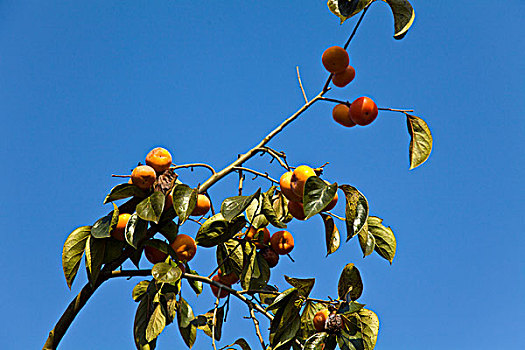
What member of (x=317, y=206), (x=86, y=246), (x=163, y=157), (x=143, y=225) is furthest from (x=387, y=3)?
(x=86, y=246)

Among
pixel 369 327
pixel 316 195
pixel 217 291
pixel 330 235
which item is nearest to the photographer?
pixel 316 195

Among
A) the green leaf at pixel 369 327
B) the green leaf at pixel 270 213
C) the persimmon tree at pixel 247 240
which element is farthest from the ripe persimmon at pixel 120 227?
the green leaf at pixel 369 327

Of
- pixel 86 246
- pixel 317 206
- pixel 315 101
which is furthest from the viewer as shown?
pixel 315 101

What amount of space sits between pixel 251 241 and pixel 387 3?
0.69 metres

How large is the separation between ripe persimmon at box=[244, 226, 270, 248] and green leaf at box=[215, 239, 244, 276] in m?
0.04

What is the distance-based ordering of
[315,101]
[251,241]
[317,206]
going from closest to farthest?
1. [317,206]
2. [315,101]
3. [251,241]

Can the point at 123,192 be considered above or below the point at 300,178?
below

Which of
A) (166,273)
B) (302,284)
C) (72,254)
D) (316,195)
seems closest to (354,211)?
(316,195)

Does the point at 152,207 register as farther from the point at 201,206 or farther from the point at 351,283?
the point at 351,283

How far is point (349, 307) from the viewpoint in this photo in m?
1.22

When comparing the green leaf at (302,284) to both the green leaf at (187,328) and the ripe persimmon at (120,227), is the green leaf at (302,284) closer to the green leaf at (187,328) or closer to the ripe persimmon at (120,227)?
the green leaf at (187,328)

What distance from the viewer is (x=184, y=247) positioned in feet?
4.23

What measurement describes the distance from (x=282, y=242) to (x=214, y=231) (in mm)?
229

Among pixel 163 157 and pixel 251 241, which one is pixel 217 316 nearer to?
pixel 251 241
